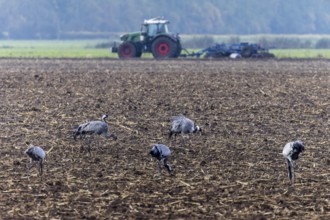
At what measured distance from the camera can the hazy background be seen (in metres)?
148

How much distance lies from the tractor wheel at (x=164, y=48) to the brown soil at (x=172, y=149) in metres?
23.7

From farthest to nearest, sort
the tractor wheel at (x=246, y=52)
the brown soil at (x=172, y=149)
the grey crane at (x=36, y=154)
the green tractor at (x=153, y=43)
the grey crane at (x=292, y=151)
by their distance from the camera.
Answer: the tractor wheel at (x=246, y=52), the green tractor at (x=153, y=43), the grey crane at (x=36, y=154), the grey crane at (x=292, y=151), the brown soil at (x=172, y=149)

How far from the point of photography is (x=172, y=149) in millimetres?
16078

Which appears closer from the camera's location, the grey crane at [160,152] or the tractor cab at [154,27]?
the grey crane at [160,152]

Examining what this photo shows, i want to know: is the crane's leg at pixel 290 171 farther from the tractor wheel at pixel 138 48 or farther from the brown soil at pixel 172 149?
the tractor wheel at pixel 138 48

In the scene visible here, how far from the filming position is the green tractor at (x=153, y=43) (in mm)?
53812

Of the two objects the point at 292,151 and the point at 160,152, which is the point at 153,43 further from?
the point at 292,151

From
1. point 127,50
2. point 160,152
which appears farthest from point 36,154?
point 127,50

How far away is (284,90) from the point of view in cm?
2773

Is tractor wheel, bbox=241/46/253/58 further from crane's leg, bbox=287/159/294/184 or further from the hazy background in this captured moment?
the hazy background

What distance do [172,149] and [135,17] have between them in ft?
A: 440

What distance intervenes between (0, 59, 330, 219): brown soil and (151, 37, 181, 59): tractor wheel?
23.7 meters

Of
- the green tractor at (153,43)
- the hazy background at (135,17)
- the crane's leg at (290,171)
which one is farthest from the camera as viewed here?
the hazy background at (135,17)

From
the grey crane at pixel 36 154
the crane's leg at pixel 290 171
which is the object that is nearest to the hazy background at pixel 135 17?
the grey crane at pixel 36 154
